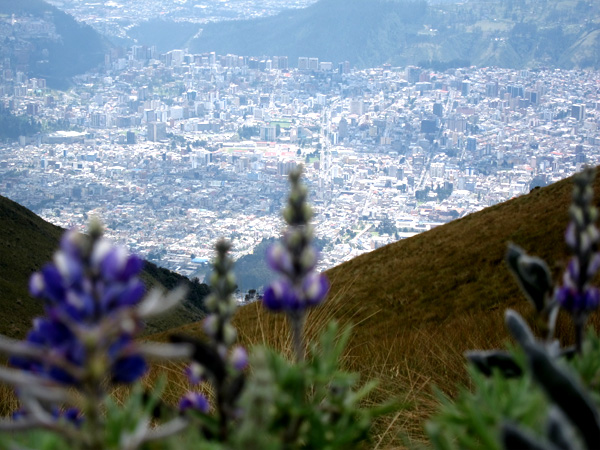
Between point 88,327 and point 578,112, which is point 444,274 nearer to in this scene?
point 88,327

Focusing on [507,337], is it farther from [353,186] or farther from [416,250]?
[353,186]

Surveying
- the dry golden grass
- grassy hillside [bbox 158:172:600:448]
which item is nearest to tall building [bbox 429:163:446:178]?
grassy hillside [bbox 158:172:600:448]

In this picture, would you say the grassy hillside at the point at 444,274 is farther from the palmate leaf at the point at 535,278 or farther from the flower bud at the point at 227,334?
the flower bud at the point at 227,334

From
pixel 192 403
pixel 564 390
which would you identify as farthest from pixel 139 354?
pixel 564 390

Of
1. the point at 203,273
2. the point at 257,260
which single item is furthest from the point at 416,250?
the point at 203,273

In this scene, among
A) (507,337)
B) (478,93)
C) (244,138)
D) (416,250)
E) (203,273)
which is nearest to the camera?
(507,337)

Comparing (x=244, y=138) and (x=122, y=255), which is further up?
(x=122, y=255)

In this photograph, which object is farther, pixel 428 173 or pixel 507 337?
pixel 428 173
